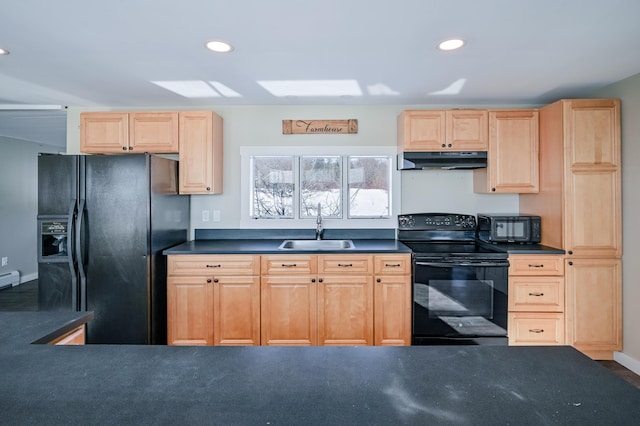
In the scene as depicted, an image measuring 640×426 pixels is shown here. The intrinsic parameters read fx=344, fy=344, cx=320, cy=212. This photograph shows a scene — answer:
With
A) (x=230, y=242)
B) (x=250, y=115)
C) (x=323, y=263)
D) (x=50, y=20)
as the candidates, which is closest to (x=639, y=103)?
(x=323, y=263)

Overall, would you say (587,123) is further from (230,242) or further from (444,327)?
(230,242)

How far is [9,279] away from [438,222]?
20.3ft

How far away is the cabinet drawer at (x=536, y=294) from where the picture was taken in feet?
9.34

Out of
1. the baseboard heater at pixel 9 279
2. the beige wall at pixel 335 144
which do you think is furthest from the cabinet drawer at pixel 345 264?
the baseboard heater at pixel 9 279

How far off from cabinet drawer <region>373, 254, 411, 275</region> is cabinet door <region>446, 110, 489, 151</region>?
115 centimetres

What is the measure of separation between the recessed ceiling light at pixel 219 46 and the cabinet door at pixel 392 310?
2.02m

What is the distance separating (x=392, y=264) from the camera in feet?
9.40

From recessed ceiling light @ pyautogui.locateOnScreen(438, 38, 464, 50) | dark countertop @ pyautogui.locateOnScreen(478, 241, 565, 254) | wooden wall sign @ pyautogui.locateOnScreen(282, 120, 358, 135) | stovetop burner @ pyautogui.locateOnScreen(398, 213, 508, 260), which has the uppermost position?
recessed ceiling light @ pyautogui.locateOnScreen(438, 38, 464, 50)

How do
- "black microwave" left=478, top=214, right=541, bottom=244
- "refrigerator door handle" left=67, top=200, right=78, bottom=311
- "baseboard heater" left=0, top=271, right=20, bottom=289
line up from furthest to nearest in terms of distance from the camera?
"baseboard heater" left=0, top=271, right=20, bottom=289 → "black microwave" left=478, top=214, right=541, bottom=244 → "refrigerator door handle" left=67, top=200, right=78, bottom=311

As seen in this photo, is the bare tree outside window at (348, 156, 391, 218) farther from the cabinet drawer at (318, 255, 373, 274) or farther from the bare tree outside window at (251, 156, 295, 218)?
the cabinet drawer at (318, 255, 373, 274)

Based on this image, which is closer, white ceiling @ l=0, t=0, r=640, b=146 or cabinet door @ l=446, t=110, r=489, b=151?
white ceiling @ l=0, t=0, r=640, b=146

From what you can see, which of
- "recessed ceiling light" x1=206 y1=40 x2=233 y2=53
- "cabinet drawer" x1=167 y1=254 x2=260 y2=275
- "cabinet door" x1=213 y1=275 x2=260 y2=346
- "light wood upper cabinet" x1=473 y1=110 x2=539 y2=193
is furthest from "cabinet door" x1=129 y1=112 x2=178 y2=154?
"light wood upper cabinet" x1=473 y1=110 x2=539 y2=193

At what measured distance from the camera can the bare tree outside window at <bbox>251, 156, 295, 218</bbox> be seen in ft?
11.7

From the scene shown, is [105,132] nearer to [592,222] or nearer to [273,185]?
[273,185]
